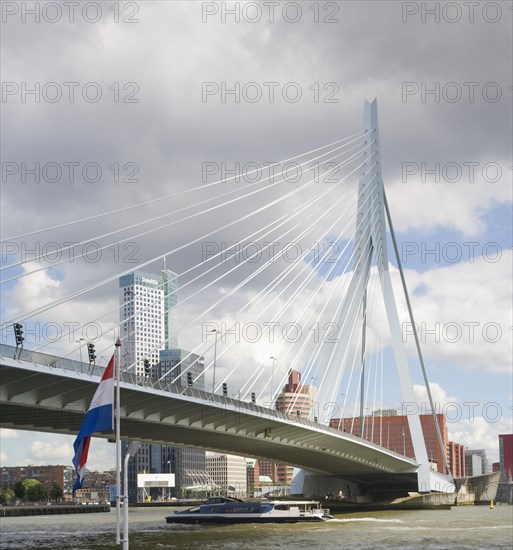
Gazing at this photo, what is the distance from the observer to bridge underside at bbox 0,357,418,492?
34031 mm

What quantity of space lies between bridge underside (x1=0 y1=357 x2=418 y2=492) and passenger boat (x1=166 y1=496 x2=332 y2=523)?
358 cm

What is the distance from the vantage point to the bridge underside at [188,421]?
34.0 m

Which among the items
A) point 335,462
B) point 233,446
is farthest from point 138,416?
point 335,462

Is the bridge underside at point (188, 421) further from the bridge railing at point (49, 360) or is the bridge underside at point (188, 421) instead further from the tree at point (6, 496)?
the tree at point (6, 496)

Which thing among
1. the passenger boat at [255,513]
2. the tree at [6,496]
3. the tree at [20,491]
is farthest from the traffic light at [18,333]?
the tree at [20,491]

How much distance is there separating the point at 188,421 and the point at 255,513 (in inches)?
569

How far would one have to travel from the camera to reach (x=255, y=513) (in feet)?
190

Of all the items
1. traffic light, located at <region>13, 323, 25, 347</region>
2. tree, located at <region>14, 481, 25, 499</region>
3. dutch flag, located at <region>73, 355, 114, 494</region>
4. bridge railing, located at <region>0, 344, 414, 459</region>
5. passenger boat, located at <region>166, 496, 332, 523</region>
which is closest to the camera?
dutch flag, located at <region>73, 355, 114, 494</region>

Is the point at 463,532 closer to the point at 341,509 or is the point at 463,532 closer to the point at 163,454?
the point at 341,509

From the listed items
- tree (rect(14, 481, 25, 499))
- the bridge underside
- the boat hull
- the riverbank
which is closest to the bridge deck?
the bridge underside

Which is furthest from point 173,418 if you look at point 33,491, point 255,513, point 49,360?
point 33,491

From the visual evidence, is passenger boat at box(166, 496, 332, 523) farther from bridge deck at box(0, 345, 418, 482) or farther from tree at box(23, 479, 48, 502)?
tree at box(23, 479, 48, 502)

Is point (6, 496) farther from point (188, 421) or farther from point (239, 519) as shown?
point (188, 421)

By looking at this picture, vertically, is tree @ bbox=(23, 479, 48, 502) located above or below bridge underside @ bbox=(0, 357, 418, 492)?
below
